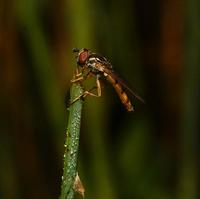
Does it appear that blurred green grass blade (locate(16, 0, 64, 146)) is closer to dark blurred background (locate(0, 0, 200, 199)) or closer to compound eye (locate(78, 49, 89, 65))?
dark blurred background (locate(0, 0, 200, 199))

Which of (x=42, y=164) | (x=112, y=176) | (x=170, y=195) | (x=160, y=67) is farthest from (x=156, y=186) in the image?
(x=160, y=67)

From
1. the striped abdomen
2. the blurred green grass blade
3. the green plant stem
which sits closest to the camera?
the green plant stem

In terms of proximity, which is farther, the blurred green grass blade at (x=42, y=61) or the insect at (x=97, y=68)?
the blurred green grass blade at (x=42, y=61)

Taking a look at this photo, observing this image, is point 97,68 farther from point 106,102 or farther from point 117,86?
point 106,102

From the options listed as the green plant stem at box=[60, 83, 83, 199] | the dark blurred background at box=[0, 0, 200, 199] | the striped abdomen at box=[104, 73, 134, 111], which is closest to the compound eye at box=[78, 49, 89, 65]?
the striped abdomen at box=[104, 73, 134, 111]

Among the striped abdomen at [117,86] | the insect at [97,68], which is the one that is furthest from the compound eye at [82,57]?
the striped abdomen at [117,86]

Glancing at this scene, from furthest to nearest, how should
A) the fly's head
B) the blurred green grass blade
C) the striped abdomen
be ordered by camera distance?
the blurred green grass blade
the striped abdomen
the fly's head

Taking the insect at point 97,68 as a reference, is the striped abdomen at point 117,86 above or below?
below

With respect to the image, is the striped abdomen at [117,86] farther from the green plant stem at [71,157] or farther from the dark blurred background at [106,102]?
the green plant stem at [71,157]

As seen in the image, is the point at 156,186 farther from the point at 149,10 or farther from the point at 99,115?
the point at 149,10
